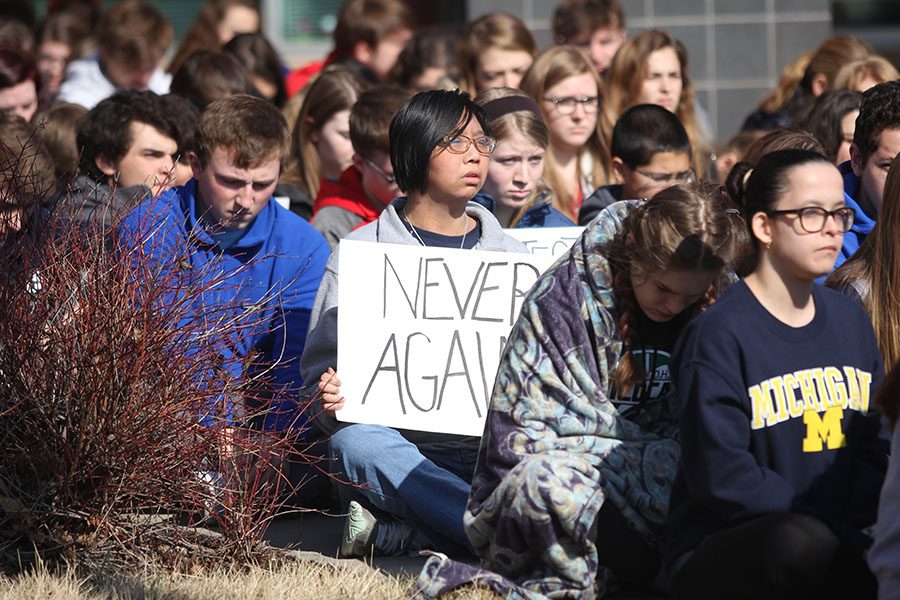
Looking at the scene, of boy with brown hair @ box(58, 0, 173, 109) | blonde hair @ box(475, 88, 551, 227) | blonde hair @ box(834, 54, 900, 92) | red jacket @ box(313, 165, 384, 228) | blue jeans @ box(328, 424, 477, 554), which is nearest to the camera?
blue jeans @ box(328, 424, 477, 554)

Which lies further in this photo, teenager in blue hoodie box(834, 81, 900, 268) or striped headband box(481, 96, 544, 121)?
striped headband box(481, 96, 544, 121)

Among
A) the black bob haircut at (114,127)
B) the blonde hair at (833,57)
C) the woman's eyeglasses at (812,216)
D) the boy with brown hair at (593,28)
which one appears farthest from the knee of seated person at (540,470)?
the boy with brown hair at (593,28)

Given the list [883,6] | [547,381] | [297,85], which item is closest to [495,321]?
[547,381]

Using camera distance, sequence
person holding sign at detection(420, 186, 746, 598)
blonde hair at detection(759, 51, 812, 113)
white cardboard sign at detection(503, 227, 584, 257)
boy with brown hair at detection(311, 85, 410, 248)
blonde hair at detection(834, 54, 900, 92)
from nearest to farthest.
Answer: person holding sign at detection(420, 186, 746, 598)
white cardboard sign at detection(503, 227, 584, 257)
boy with brown hair at detection(311, 85, 410, 248)
blonde hair at detection(834, 54, 900, 92)
blonde hair at detection(759, 51, 812, 113)

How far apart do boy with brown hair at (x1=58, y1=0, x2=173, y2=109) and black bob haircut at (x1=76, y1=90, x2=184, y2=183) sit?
9.34ft

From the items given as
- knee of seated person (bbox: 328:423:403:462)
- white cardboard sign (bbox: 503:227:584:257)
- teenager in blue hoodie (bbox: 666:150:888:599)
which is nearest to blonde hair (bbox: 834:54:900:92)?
white cardboard sign (bbox: 503:227:584:257)

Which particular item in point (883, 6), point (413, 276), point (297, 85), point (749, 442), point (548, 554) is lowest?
point (548, 554)

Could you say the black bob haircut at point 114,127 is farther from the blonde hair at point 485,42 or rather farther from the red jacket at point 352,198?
the blonde hair at point 485,42

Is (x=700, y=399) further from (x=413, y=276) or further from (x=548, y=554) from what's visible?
(x=413, y=276)

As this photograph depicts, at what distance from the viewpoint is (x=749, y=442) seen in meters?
3.75

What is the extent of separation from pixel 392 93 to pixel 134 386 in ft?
8.76

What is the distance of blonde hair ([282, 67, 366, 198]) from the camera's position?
712 cm

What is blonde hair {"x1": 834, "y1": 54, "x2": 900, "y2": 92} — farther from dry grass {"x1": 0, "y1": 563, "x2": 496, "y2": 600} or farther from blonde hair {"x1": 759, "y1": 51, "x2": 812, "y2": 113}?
dry grass {"x1": 0, "y1": 563, "x2": 496, "y2": 600}

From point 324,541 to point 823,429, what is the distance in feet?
6.58
